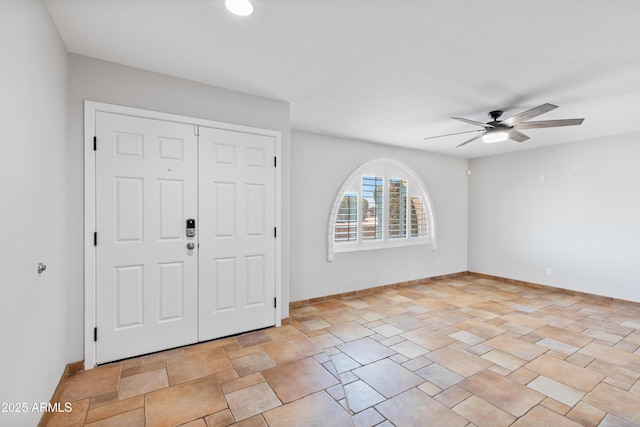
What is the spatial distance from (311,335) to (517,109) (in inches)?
132

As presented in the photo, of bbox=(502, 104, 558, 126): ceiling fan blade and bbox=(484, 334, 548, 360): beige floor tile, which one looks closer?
bbox=(502, 104, 558, 126): ceiling fan blade

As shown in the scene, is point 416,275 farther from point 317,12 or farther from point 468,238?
point 317,12

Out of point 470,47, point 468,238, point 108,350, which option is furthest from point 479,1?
point 468,238

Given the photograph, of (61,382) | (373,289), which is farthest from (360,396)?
(373,289)

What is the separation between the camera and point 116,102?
2514mm

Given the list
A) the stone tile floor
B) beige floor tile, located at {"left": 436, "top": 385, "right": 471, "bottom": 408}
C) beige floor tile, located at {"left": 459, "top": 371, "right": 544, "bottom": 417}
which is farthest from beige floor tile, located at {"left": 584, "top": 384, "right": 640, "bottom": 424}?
beige floor tile, located at {"left": 436, "top": 385, "right": 471, "bottom": 408}

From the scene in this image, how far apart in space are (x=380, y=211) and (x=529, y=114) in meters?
2.73

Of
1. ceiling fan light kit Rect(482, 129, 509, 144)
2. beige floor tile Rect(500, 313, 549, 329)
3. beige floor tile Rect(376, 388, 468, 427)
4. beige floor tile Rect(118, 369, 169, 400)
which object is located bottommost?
beige floor tile Rect(500, 313, 549, 329)

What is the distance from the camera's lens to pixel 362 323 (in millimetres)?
3654

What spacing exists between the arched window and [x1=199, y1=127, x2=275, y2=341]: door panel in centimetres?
152

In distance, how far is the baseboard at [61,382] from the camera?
181 cm

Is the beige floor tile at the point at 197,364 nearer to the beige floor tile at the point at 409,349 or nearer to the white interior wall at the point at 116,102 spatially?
the white interior wall at the point at 116,102

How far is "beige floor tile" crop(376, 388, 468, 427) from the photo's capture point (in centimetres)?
193

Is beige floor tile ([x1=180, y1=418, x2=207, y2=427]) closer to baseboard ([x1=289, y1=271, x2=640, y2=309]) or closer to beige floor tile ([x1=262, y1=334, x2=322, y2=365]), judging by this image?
beige floor tile ([x1=262, y1=334, x2=322, y2=365])
